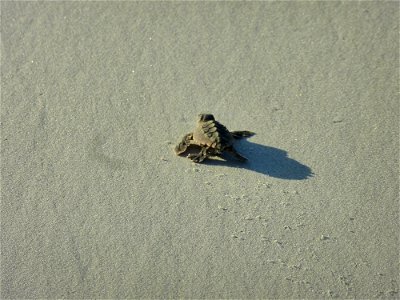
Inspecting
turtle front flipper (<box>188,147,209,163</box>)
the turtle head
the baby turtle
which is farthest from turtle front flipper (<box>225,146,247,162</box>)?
the turtle head

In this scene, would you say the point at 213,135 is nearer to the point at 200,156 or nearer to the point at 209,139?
the point at 209,139

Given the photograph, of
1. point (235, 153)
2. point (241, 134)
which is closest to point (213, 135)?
point (235, 153)

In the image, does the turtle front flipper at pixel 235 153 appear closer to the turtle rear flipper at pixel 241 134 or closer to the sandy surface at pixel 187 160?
the sandy surface at pixel 187 160

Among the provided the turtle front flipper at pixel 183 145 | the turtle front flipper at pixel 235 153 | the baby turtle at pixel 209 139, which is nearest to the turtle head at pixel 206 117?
the baby turtle at pixel 209 139

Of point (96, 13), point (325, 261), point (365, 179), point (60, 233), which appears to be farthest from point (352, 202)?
point (96, 13)

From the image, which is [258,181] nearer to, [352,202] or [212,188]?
[212,188]

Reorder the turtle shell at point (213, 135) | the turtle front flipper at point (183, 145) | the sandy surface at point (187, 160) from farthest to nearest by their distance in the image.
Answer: the turtle front flipper at point (183, 145), the turtle shell at point (213, 135), the sandy surface at point (187, 160)

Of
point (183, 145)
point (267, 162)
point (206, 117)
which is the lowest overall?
point (267, 162)
